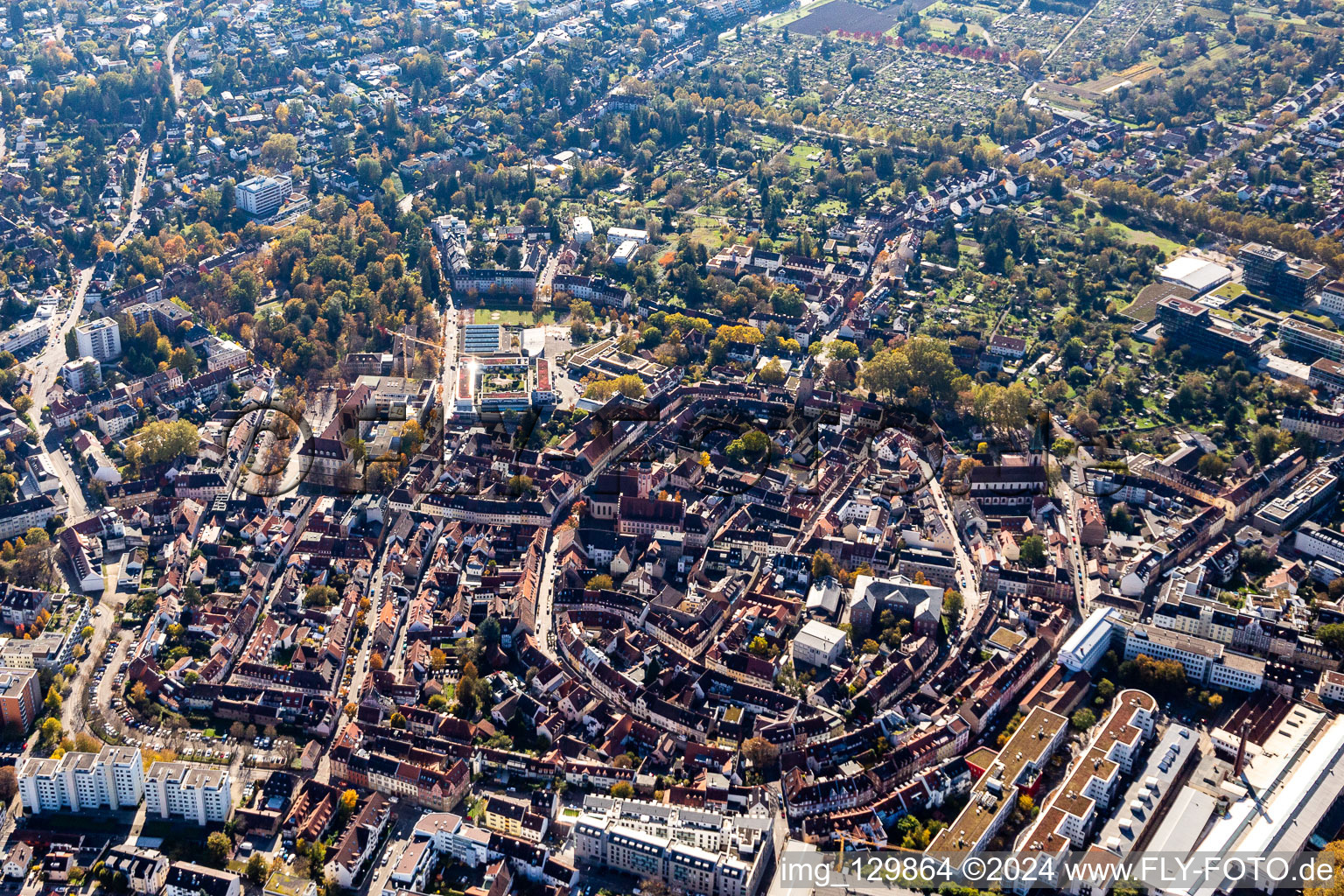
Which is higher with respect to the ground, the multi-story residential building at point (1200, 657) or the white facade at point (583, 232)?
the multi-story residential building at point (1200, 657)

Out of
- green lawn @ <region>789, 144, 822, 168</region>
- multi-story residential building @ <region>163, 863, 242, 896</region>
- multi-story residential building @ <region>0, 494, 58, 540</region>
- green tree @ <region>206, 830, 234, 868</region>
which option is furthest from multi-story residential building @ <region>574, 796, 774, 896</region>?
green lawn @ <region>789, 144, 822, 168</region>

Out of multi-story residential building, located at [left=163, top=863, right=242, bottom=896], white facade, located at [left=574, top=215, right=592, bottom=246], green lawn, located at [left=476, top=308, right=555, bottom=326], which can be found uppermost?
multi-story residential building, located at [left=163, top=863, right=242, bottom=896]

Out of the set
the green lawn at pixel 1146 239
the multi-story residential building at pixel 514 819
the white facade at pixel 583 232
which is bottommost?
the white facade at pixel 583 232

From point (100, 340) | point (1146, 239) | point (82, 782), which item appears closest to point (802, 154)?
point (1146, 239)

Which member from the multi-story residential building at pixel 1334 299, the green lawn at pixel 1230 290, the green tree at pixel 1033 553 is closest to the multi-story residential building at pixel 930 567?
the green tree at pixel 1033 553

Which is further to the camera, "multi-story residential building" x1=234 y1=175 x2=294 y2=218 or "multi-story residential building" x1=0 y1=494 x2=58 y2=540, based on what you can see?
"multi-story residential building" x1=234 y1=175 x2=294 y2=218

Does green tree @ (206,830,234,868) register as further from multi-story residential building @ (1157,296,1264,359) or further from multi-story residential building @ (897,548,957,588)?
multi-story residential building @ (1157,296,1264,359)

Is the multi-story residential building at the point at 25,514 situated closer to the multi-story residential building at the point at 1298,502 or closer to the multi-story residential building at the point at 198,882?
the multi-story residential building at the point at 198,882
